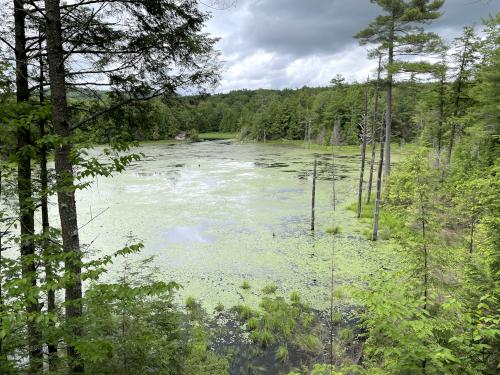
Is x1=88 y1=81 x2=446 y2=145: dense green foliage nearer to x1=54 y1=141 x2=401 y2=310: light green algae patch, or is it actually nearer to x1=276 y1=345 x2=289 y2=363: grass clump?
x1=54 y1=141 x2=401 y2=310: light green algae patch

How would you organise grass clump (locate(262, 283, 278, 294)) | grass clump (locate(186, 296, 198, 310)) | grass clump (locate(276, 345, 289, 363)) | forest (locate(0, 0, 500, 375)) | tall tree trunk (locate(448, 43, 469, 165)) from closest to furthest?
1. forest (locate(0, 0, 500, 375))
2. grass clump (locate(276, 345, 289, 363))
3. grass clump (locate(186, 296, 198, 310))
4. grass clump (locate(262, 283, 278, 294))
5. tall tree trunk (locate(448, 43, 469, 165))

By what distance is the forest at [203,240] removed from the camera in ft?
11.7

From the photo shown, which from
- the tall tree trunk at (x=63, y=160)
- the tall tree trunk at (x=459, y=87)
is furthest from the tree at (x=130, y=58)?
the tall tree trunk at (x=459, y=87)

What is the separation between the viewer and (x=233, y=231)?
15.6m

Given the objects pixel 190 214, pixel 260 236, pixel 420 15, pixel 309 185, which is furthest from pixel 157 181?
pixel 420 15

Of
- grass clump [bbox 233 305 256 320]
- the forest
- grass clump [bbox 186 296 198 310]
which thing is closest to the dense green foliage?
the forest

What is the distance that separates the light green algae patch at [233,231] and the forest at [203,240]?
0.39ft

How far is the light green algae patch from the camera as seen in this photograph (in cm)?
1061

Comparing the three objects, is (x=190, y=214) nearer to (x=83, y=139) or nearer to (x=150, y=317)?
(x=150, y=317)

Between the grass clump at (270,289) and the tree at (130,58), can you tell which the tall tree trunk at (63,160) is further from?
the grass clump at (270,289)

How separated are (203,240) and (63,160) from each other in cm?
1079

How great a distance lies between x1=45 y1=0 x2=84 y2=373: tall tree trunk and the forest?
0.02 meters

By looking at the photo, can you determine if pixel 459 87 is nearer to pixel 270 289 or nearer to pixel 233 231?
pixel 233 231

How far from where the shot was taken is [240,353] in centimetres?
741
